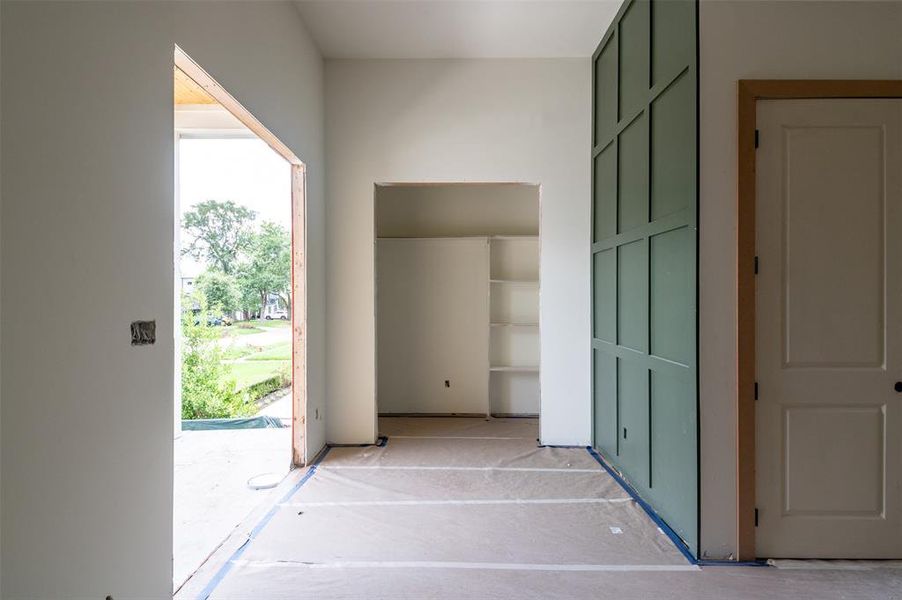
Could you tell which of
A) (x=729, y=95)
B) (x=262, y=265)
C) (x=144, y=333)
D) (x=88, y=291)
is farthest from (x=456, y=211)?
(x=88, y=291)

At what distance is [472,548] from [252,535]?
1273 mm

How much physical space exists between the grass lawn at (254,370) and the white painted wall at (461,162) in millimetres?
2005

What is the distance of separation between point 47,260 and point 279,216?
4.74 meters

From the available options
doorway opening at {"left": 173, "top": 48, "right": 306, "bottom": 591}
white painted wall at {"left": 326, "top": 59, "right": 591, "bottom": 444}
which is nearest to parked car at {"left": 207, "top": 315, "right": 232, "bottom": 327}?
doorway opening at {"left": 173, "top": 48, "right": 306, "bottom": 591}

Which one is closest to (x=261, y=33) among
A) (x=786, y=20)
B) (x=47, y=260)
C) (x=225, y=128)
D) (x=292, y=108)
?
(x=292, y=108)

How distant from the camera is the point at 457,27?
12.2ft

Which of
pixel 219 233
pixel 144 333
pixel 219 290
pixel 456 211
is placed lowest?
pixel 144 333

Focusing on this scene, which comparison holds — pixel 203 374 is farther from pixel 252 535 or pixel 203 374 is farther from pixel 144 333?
pixel 144 333

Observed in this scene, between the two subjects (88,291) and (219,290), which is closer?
(88,291)

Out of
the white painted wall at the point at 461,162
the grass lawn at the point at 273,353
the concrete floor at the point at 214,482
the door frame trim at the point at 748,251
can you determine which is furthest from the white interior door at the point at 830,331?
the grass lawn at the point at 273,353

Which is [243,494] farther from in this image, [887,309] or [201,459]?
[887,309]

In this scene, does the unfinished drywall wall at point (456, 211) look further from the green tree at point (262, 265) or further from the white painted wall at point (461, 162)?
the green tree at point (262, 265)

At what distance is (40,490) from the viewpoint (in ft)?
4.13

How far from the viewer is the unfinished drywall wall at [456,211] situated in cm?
539
